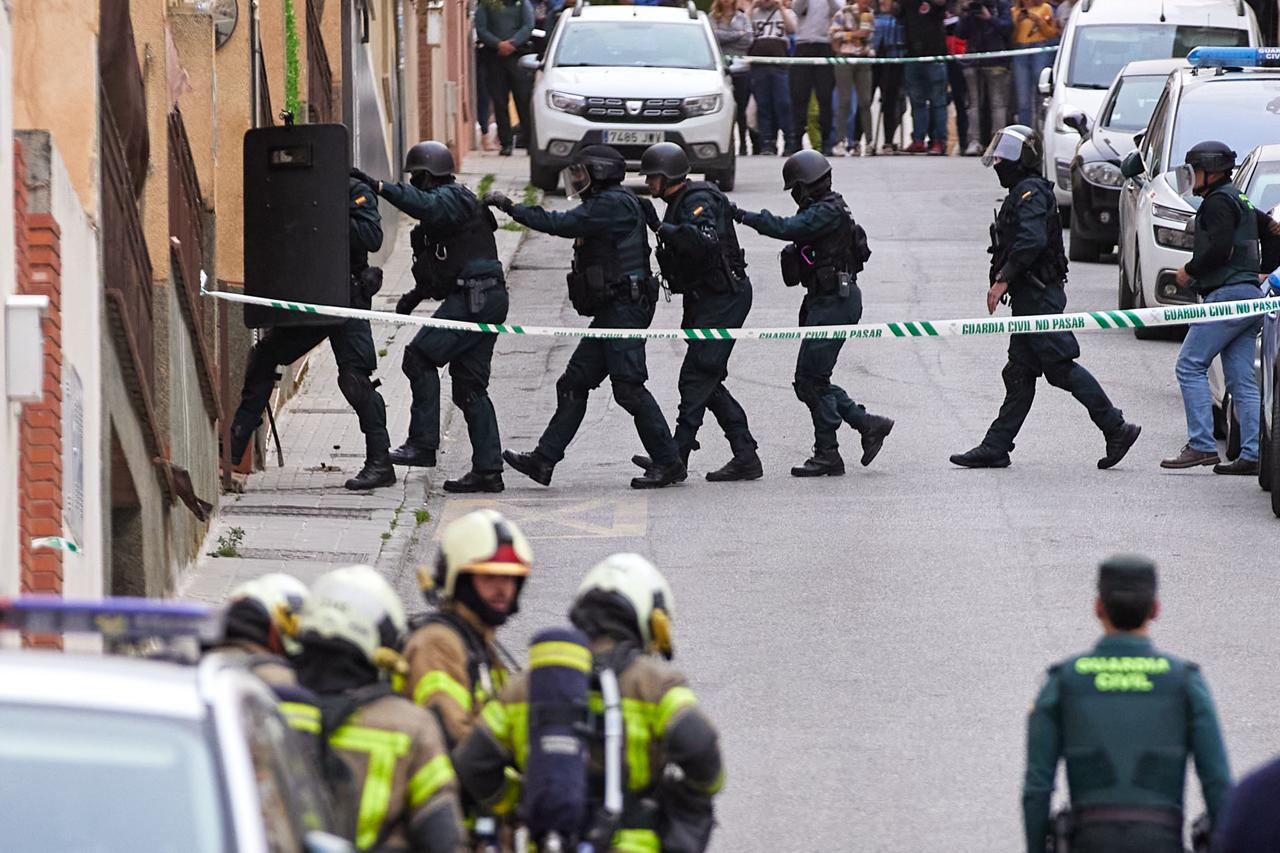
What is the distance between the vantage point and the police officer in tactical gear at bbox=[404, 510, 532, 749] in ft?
18.2

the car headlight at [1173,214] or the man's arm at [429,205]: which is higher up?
the man's arm at [429,205]

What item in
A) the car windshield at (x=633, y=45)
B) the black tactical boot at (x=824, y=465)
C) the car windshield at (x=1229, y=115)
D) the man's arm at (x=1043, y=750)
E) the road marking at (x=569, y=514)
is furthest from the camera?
the car windshield at (x=633, y=45)

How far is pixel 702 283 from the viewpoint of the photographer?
13.9m

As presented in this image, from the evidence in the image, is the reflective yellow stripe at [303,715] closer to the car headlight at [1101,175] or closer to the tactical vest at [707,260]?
the tactical vest at [707,260]

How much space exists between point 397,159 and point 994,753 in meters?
16.5

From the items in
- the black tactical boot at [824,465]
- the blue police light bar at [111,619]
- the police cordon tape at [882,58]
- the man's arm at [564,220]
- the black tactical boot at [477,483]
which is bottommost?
the black tactical boot at [477,483]

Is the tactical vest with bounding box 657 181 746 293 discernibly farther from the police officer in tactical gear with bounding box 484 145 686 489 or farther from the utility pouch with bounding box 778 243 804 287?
the utility pouch with bounding box 778 243 804 287

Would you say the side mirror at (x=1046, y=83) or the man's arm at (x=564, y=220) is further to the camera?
the side mirror at (x=1046, y=83)

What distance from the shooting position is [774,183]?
87.8ft

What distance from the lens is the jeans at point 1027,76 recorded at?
29.3 m

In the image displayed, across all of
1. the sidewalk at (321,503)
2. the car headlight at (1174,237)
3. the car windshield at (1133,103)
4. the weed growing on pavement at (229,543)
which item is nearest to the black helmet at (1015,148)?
the car headlight at (1174,237)

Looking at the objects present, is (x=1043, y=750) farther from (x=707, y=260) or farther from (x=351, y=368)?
(x=351, y=368)

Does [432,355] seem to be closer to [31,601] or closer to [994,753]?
[994,753]

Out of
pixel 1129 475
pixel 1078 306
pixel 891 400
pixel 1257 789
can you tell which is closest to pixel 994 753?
pixel 1257 789
